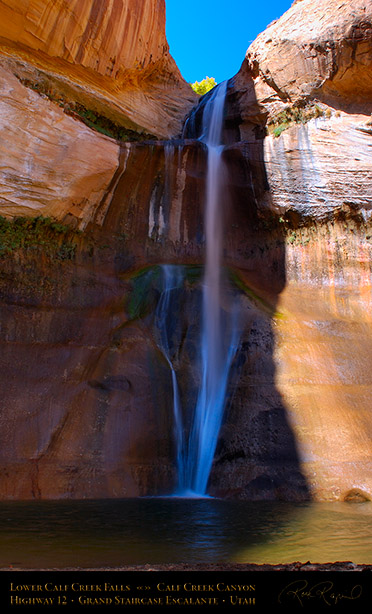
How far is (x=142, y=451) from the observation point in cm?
999

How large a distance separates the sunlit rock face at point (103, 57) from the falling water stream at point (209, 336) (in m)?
2.31

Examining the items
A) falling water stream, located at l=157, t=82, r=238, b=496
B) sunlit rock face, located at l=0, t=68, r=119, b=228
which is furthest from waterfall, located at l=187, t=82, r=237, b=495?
sunlit rock face, located at l=0, t=68, r=119, b=228

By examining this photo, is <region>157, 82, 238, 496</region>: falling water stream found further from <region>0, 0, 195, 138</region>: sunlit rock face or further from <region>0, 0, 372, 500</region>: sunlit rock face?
<region>0, 0, 195, 138</region>: sunlit rock face

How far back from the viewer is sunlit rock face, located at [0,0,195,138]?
41.5 ft

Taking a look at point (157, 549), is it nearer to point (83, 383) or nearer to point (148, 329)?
point (83, 383)

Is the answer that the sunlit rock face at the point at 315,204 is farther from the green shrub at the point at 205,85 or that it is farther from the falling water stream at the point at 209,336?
the green shrub at the point at 205,85

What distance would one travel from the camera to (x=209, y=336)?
41.1ft

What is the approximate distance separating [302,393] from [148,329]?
13.4ft

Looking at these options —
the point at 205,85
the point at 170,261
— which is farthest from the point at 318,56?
the point at 205,85
